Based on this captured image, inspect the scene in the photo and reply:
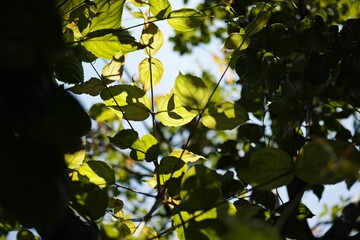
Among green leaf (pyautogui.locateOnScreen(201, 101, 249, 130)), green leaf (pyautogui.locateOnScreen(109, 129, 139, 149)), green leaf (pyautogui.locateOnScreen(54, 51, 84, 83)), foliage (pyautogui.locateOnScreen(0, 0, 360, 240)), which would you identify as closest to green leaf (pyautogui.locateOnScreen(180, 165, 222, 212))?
foliage (pyautogui.locateOnScreen(0, 0, 360, 240))

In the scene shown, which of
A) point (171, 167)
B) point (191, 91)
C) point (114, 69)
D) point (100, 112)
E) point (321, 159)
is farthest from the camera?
point (100, 112)

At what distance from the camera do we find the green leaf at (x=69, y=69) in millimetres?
813

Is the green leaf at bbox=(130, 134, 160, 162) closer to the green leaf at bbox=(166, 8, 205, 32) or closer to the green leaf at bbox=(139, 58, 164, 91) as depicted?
the green leaf at bbox=(139, 58, 164, 91)

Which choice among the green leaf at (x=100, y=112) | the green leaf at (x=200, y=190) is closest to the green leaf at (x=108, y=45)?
the green leaf at (x=100, y=112)

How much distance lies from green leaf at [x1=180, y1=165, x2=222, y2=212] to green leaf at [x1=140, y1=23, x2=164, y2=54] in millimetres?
402

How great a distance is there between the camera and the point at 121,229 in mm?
779

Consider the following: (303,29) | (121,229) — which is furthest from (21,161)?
(303,29)

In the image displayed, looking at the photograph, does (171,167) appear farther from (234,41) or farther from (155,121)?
(234,41)

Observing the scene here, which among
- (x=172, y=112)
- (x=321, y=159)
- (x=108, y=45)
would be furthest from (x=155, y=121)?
(x=321, y=159)

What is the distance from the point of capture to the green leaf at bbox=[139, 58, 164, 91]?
3.06 feet

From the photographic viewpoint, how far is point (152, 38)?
95 cm

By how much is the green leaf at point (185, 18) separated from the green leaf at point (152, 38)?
Answer: 0.04 metres

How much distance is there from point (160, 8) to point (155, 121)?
0.25 m

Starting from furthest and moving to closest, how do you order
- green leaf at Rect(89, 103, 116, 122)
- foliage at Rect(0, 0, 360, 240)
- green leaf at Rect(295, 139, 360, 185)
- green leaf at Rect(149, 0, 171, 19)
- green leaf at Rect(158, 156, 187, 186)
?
green leaf at Rect(89, 103, 116, 122), green leaf at Rect(149, 0, 171, 19), green leaf at Rect(158, 156, 187, 186), green leaf at Rect(295, 139, 360, 185), foliage at Rect(0, 0, 360, 240)
